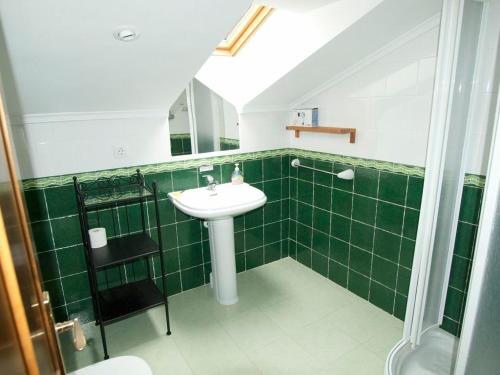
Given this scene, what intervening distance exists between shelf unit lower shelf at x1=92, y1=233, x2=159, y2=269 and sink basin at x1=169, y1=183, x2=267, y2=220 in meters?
0.30

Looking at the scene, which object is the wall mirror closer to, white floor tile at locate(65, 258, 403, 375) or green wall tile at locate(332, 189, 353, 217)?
green wall tile at locate(332, 189, 353, 217)

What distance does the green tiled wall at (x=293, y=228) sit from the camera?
→ 6.43ft

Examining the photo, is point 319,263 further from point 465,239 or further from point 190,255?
point 465,239

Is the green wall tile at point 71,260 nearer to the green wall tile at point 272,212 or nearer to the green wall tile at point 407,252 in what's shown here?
the green wall tile at point 272,212

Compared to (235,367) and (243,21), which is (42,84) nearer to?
(243,21)

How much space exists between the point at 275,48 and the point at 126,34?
1.09 m

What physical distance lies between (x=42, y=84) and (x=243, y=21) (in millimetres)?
1271

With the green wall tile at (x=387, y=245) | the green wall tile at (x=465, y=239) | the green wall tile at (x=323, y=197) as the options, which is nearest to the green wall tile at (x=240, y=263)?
the green wall tile at (x=323, y=197)

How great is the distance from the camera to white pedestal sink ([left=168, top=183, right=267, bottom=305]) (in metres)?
2.02

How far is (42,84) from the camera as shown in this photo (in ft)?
5.01

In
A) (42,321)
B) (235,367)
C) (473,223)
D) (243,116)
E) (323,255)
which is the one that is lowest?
(235,367)

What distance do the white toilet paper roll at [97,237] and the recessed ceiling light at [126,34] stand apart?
1.17 meters

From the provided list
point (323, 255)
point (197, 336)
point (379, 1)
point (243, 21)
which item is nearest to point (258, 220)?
point (323, 255)

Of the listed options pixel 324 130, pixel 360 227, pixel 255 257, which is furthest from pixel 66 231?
pixel 360 227
